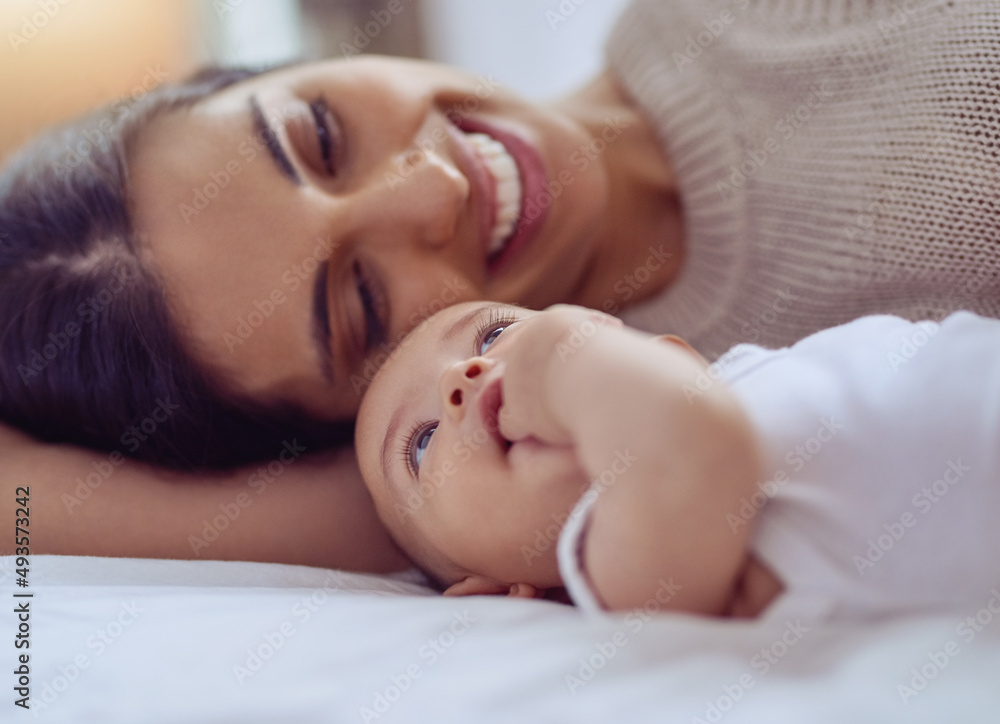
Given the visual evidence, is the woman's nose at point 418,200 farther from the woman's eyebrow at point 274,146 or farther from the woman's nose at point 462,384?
the woman's nose at point 462,384

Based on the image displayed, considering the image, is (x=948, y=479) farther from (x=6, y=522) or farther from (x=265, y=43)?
(x=265, y=43)

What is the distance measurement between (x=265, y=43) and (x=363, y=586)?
2.21m

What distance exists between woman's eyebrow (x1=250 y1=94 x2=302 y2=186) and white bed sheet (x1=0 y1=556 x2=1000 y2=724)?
485 mm

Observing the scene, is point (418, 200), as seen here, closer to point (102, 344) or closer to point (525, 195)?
point (525, 195)

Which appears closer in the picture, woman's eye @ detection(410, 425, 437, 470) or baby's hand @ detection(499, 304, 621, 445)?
baby's hand @ detection(499, 304, 621, 445)

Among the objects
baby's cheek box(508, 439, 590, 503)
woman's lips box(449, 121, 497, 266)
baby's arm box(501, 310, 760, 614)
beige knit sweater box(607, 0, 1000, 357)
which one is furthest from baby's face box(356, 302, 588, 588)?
beige knit sweater box(607, 0, 1000, 357)

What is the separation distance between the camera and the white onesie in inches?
18.8

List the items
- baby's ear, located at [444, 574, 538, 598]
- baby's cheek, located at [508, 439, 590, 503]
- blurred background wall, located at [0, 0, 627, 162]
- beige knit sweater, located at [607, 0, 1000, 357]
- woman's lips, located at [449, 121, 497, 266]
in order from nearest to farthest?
baby's cheek, located at [508, 439, 590, 503] < baby's ear, located at [444, 574, 538, 598] < beige knit sweater, located at [607, 0, 1000, 357] < woman's lips, located at [449, 121, 497, 266] < blurred background wall, located at [0, 0, 627, 162]

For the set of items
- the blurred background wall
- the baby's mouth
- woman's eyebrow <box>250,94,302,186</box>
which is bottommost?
the baby's mouth

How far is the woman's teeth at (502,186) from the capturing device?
1.02 meters

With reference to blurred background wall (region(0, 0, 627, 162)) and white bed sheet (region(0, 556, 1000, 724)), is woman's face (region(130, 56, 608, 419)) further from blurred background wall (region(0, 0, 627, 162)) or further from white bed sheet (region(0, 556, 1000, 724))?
blurred background wall (region(0, 0, 627, 162))

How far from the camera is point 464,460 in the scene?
25.0 inches

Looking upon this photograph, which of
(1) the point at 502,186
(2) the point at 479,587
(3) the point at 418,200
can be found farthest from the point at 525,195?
(2) the point at 479,587

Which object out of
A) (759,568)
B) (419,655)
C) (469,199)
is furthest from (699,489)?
(469,199)
